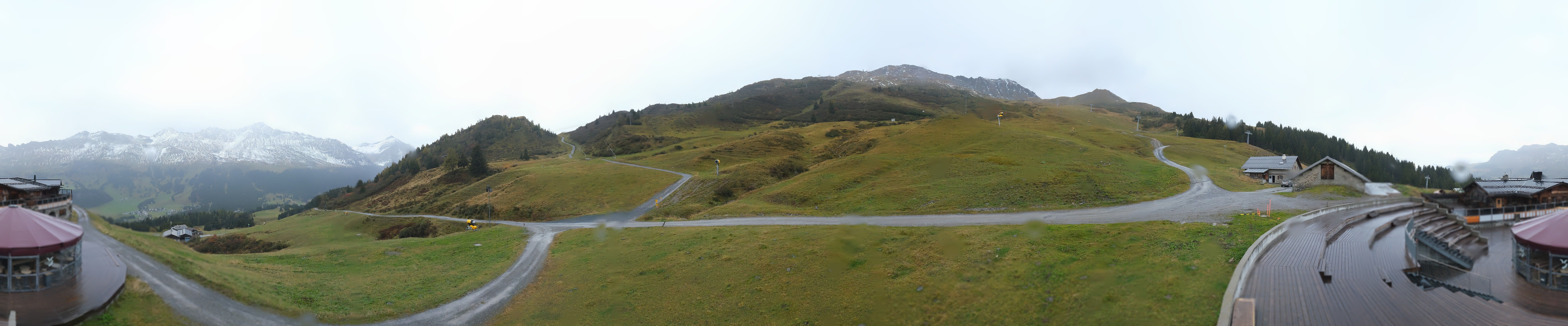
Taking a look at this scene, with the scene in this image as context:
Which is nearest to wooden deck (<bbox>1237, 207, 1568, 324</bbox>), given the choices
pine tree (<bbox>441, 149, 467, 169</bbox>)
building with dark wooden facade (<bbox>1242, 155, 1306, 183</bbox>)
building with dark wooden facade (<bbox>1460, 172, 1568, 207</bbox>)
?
building with dark wooden facade (<bbox>1460, 172, 1568, 207</bbox>)

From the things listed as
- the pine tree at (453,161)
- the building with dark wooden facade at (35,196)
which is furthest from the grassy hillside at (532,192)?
the building with dark wooden facade at (35,196)

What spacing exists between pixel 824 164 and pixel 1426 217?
48.6m

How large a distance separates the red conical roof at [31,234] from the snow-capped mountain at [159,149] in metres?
2.51

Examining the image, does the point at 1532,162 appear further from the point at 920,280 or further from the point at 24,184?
the point at 24,184

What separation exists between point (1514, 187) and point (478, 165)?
3955 inches

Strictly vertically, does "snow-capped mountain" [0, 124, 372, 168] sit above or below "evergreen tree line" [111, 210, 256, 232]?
above

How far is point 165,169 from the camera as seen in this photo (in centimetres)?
1235

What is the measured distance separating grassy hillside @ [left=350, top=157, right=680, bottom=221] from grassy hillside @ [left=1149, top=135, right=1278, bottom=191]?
51949 millimetres

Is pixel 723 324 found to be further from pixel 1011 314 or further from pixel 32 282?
pixel 32 282

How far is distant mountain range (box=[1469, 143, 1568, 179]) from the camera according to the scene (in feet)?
60.1

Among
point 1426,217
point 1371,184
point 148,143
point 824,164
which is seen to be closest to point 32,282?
point 148,143

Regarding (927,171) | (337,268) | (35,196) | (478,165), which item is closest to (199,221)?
(35,196)

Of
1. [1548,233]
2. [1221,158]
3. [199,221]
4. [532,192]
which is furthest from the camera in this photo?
[532,192]

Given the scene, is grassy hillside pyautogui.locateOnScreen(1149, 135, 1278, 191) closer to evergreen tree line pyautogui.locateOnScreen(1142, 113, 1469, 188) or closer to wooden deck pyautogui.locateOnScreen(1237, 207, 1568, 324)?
evergreen tree line pyautogui.locateOnScreen(1142, 113, 1469, 188)
